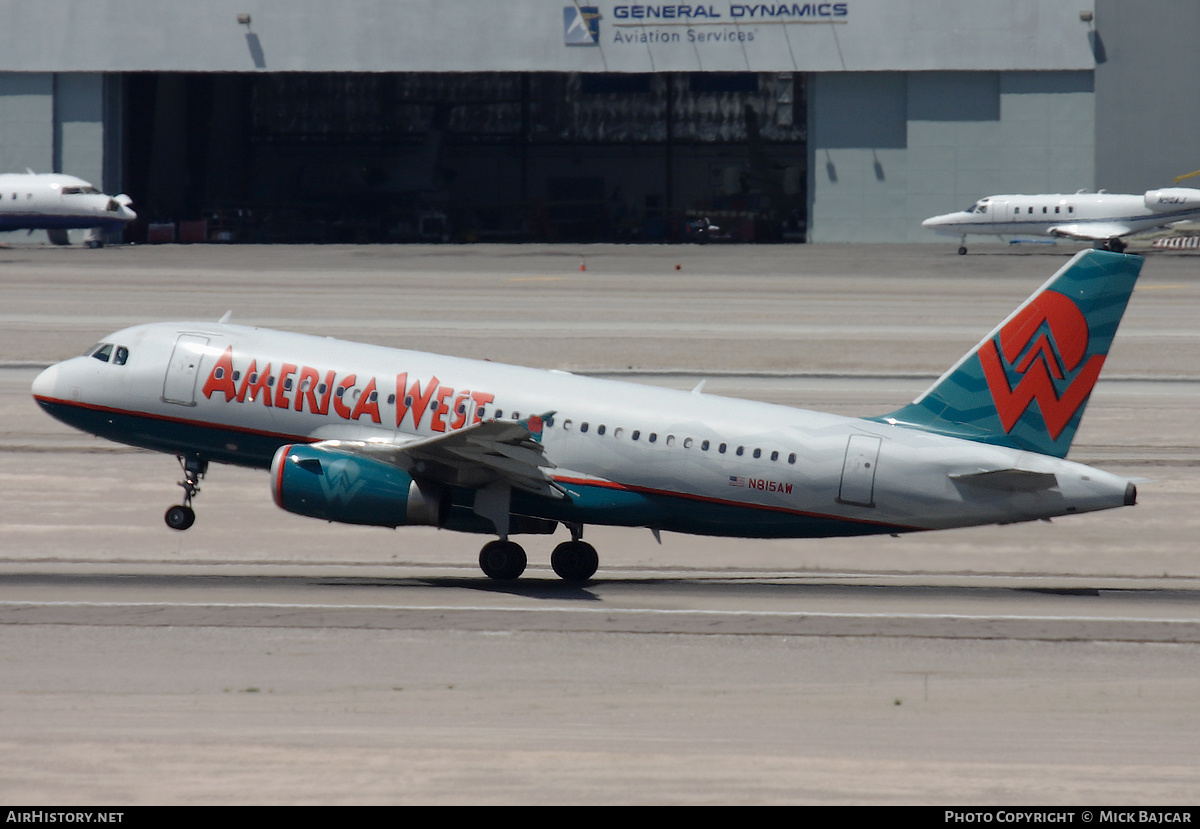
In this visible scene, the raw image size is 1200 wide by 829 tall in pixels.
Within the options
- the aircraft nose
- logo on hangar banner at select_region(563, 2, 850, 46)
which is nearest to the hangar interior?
logo on hangar banner at select_region(563, 2, 850, 46)

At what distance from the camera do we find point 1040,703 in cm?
2162

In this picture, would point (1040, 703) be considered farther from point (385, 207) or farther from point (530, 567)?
point (385, 207)

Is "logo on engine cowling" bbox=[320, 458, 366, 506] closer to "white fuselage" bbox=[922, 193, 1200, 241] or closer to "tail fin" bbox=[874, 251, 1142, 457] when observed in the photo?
"tail fin" bbox=[874, 251, 1142, 457]

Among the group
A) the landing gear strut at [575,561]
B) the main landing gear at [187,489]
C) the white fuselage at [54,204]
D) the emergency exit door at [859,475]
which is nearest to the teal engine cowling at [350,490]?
the landing gear strut at [575,561]

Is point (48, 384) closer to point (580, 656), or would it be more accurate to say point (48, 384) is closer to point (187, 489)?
point (187, 489)

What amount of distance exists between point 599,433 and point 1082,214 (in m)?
80.2

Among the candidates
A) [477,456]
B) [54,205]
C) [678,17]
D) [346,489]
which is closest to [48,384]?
[346,489]

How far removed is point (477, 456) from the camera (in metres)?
27.5

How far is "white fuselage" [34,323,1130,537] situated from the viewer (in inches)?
Result: 1079

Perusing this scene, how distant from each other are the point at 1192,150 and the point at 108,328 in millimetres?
77109

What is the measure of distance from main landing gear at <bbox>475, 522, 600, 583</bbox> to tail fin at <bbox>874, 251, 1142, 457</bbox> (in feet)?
23.6

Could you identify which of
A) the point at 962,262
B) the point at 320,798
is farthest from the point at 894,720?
the point at 962,262

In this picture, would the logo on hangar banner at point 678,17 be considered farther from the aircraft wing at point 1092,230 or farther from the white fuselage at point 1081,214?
the aircraft wing at point 1092,230

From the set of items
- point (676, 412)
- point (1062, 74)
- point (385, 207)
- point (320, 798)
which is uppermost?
point (1062, 74)
